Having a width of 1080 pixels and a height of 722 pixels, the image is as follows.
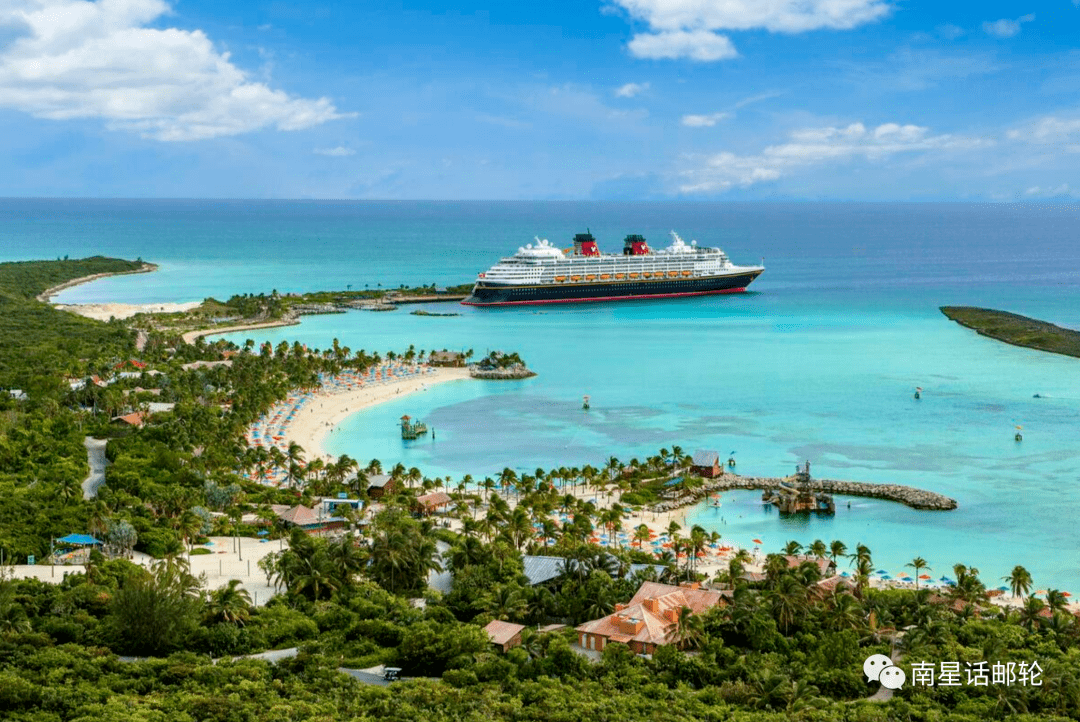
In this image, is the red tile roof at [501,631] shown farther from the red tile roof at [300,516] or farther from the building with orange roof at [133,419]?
the building with orange roof at [133,419]

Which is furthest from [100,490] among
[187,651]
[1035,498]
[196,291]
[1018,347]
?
[196,291]

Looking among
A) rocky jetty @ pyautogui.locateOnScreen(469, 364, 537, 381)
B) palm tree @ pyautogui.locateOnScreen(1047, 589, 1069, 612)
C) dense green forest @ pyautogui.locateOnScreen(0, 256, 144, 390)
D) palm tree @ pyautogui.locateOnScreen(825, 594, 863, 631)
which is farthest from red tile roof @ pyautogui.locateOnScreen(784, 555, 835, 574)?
dense green forest @ pyautogui.locateOnScreen(0, 256, 144, 390)

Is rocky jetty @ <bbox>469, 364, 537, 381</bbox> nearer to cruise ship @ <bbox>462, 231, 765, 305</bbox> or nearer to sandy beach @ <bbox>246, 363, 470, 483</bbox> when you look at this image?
sandy beach @ <bbox>246, 363, 470, 483</bbox>

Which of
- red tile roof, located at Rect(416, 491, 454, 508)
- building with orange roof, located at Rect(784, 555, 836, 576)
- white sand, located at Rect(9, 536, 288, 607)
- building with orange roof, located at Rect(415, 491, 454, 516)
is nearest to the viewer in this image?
building with orange roof, located at Rect(784, 555, 836, 576)

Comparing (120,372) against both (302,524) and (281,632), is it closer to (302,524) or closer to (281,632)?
(302,524)

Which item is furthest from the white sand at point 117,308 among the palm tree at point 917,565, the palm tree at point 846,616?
the palm tree at point 846,616

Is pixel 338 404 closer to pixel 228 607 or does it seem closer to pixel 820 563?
pixel 228 607

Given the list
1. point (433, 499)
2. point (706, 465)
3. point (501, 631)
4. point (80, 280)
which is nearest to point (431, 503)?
point (433, 499)

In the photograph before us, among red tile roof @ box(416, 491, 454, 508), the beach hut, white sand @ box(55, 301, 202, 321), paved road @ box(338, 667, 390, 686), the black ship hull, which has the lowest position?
paved road @ box(338, 667, 390, 686)
